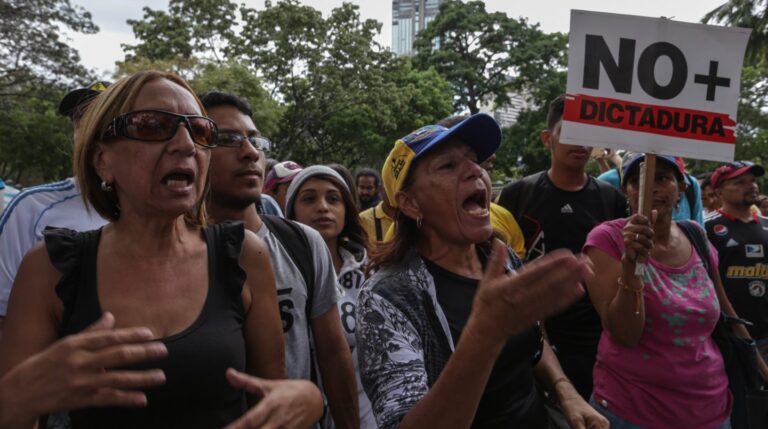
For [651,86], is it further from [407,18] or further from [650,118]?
[407,18]

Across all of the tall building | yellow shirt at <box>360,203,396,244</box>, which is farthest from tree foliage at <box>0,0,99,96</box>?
the tall building

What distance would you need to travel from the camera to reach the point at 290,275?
2330 millimetres

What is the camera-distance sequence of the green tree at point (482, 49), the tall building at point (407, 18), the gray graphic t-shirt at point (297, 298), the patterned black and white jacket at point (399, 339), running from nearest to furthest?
the patterned black and white jacket at point (399, 339) < the gray graphic t-shirt at point (297, 298) < the green tree at point (482, 49) < the tall building at point (407, 18)

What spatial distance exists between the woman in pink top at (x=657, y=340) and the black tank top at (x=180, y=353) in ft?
5.63

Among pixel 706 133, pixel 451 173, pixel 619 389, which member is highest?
pixel 706 133

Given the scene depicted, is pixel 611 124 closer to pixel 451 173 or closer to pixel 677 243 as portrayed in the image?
pixel 677 243

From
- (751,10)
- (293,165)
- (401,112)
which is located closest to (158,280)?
(293,165)

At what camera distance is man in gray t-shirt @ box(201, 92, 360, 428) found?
2.29 m

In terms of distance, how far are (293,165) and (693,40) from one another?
337 centimetres

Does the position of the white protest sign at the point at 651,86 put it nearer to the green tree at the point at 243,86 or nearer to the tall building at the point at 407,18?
the green tree at the point at 243,86

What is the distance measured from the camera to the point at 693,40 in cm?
283

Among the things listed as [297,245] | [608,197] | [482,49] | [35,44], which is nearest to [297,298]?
[297,245]

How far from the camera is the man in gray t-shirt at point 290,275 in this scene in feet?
7.53

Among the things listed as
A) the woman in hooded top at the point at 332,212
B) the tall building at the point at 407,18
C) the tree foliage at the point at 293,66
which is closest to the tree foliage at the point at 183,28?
the tree foliage at the point at 293,66
